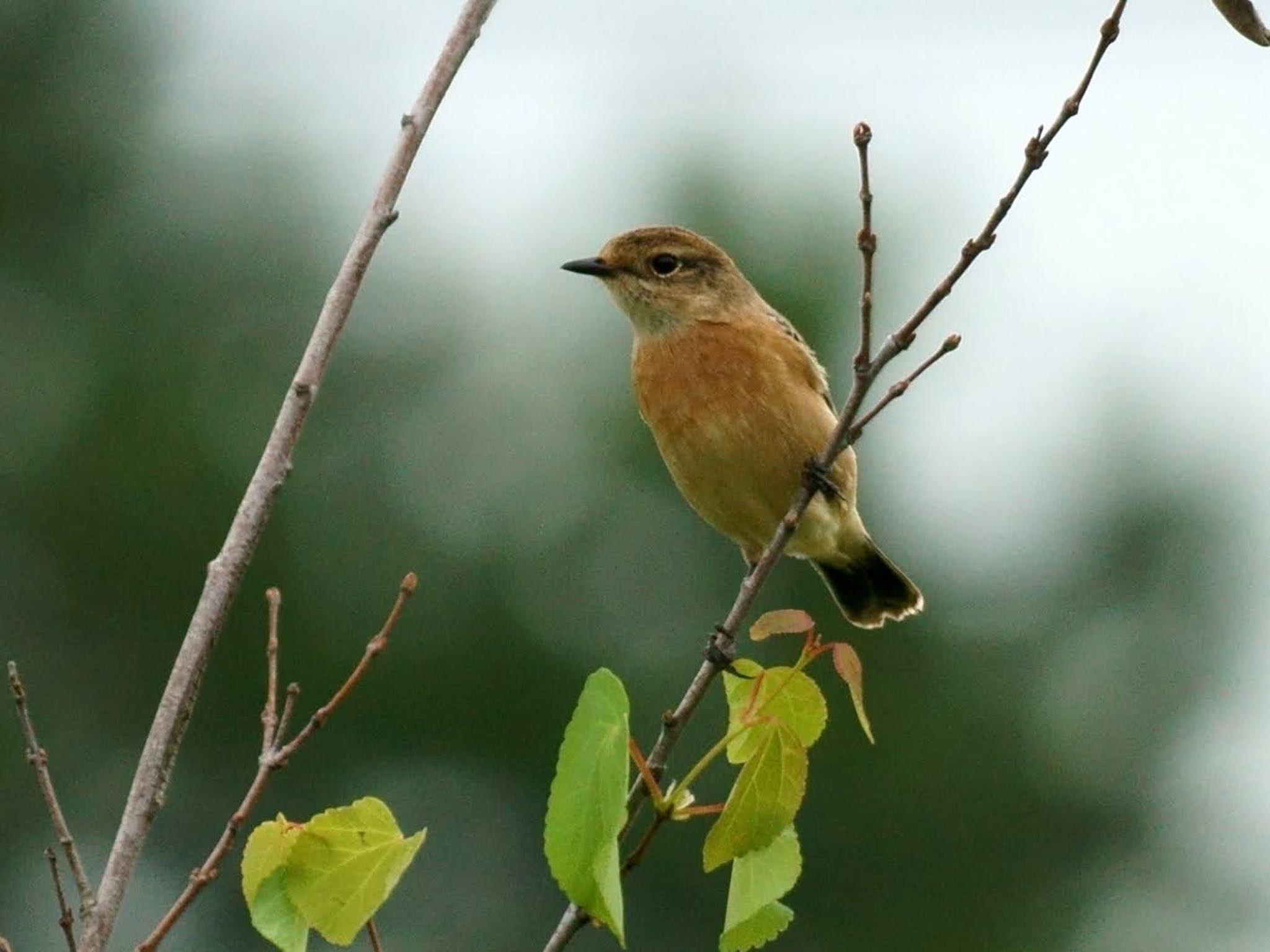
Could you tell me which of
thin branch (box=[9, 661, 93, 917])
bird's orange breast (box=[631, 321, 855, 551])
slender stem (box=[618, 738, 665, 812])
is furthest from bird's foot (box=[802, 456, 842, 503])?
thin branch (box=[9, 661, 93, 917])

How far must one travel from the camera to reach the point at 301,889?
11.9 feet

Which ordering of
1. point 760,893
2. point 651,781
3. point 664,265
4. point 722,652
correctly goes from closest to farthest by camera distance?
point 760,893 → point 651,781 → point 722,652 → point 664,265

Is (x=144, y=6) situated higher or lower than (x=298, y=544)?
higher

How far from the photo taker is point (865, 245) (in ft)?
13.4

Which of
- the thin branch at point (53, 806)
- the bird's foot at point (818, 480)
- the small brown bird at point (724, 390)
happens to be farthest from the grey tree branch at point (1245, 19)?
the small brown bird at point (724, 390)

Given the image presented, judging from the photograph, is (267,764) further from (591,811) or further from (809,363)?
(809,363)

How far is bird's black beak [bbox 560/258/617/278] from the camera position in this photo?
7.13 metres

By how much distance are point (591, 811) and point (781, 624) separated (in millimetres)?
703

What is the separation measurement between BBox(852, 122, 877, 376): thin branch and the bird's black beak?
2.81 meters

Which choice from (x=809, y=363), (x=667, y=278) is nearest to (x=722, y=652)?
(x=809, y=363)

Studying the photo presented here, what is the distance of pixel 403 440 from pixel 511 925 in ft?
21.9

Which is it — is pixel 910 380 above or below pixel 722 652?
above

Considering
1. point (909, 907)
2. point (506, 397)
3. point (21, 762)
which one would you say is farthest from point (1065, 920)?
point (21, 762)

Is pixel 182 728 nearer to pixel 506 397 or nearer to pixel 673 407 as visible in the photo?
pixel 673 407
